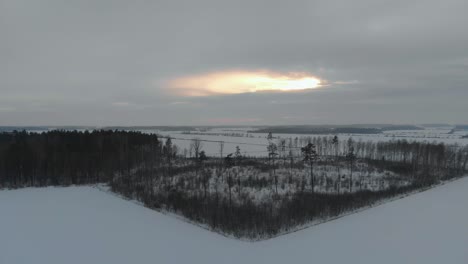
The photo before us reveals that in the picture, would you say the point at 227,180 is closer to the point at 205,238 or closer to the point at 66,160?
the point at 205,238

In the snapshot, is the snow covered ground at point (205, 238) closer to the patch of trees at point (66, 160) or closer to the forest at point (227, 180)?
the forest at point (227, 180)

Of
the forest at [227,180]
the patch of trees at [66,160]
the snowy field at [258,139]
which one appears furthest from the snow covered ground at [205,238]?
the snowy field at [258,139]

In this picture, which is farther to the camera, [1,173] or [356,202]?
[1,173]

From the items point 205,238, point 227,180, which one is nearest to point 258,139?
point 227,180

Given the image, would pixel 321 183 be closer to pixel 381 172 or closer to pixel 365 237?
pixel 381 172

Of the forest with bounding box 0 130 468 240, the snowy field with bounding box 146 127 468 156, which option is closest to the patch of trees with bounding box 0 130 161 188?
the forest with bounding box 0 130 468 240

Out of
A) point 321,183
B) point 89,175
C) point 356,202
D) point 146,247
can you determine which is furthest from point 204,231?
point 89,175
